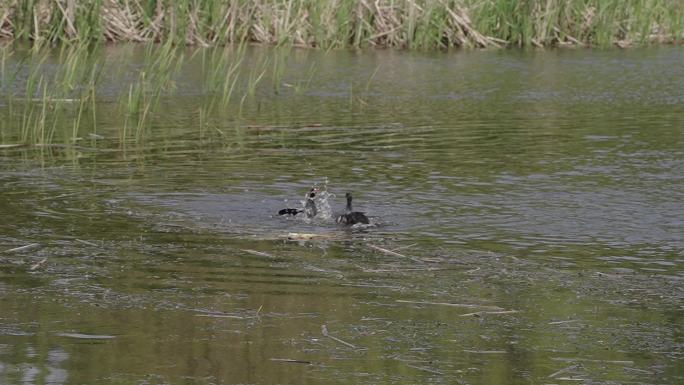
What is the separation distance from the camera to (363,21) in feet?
78.4

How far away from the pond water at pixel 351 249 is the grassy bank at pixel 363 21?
6771 mm

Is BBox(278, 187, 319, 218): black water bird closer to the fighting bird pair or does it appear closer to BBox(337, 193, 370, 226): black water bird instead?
the fighting bird pair

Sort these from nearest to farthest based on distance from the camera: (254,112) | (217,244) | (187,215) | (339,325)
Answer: (339,325) → (217,244) → (187,215) → (254,112)

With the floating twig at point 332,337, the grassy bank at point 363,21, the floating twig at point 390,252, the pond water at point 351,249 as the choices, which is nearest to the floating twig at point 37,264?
the pond water at point 351,249

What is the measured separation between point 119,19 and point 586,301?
57.7ft

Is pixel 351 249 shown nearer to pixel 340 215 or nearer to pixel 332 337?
pixel 340 215

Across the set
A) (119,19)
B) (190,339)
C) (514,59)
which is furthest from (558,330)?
(119,19)

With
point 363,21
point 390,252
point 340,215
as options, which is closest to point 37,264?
point 390,252

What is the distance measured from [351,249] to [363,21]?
15934 millimetres

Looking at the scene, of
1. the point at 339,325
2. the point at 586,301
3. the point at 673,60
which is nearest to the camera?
the point at 339,325

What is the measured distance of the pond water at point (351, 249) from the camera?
5832mm

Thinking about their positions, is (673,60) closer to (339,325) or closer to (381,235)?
(381,235)

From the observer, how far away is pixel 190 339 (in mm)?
6078

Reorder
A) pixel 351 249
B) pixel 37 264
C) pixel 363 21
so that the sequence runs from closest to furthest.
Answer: pixel 37 264 < pixel 351 249 < pixel 363 21
